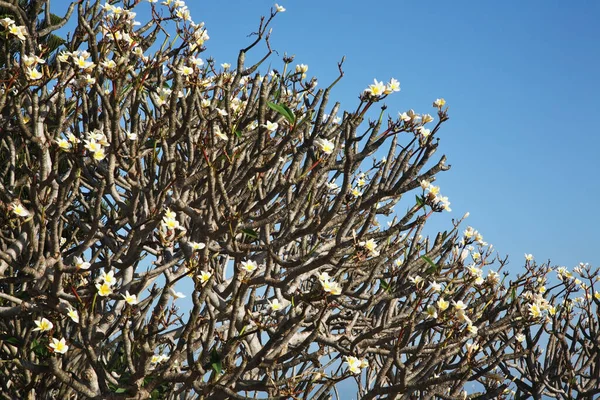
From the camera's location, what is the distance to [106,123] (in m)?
5.16

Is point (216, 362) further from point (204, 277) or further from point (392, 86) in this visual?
point (392, 86)

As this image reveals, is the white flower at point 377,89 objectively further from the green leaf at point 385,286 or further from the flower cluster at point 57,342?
the flower cluster at point 57,342

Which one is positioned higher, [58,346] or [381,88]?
[381,88]

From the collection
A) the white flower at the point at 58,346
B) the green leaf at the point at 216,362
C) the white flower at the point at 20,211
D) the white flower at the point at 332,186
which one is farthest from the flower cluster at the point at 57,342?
the white flower at the point at 332,186

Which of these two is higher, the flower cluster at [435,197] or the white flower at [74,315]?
the flower cluster at [435,197]

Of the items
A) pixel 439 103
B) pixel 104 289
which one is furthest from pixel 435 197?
pixel 104 289

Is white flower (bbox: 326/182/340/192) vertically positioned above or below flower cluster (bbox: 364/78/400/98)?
above

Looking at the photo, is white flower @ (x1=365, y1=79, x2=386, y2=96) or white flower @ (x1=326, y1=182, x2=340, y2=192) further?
white flower @ (x1=326, y1=182, x2=340, y2=192)

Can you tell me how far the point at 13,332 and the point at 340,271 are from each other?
3.14 metres

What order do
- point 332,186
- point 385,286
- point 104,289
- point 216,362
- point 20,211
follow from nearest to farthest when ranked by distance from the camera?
point 104,289 < point 216,362 < point 20,211 < point 385,286 < point 332,186

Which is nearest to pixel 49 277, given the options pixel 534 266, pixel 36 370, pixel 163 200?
pixel 36 370

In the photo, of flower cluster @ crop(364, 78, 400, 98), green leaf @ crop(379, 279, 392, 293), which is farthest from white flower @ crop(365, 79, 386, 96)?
green leaf @ crop(379, 279, 392, 293)

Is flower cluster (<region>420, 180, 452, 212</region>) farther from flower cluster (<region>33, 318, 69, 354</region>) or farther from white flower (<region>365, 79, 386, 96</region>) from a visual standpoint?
flower cluster (<region>33, 318, 69, 354</region>)

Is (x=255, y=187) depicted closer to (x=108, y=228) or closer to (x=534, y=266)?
(x=108, y=228)
